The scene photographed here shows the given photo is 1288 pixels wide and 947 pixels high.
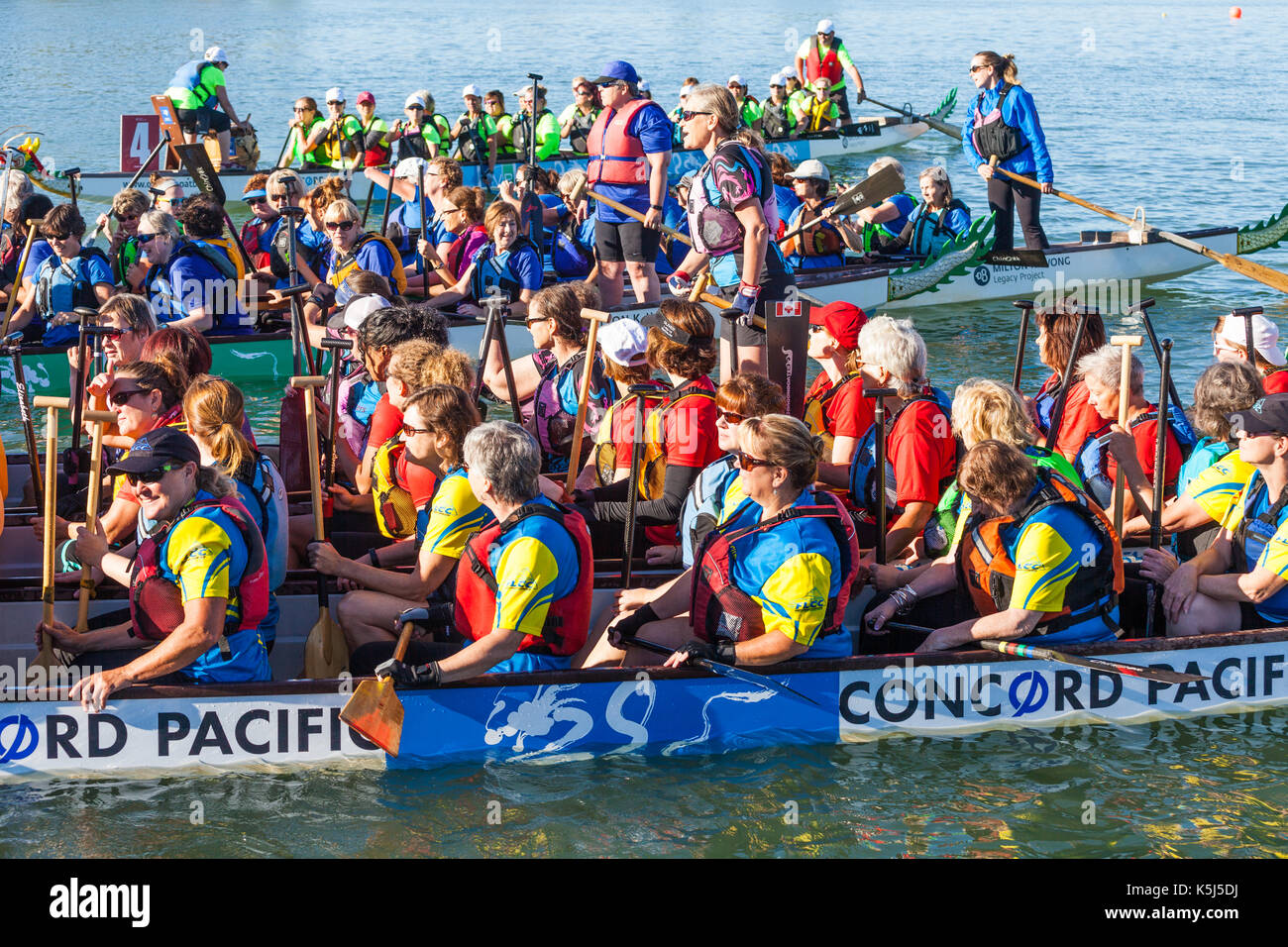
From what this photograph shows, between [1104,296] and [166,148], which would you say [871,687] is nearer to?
[1104,296]

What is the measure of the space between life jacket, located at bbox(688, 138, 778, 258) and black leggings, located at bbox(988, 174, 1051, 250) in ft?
17.1

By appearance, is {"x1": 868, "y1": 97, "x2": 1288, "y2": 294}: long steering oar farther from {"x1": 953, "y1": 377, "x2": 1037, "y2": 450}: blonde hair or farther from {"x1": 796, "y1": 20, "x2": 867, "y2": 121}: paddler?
{"x1": 796, "y1": 20, "x2": 867, "y2": 121}: paddler

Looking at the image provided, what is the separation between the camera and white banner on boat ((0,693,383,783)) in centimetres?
573


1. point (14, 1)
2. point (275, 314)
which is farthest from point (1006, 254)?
point (14, 1)

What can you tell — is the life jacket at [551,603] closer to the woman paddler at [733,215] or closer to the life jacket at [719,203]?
the woman paddler at [733,215]

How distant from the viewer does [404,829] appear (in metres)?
5.87

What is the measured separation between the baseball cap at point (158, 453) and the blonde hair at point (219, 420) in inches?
17.0

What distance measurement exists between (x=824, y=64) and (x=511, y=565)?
58.8ft

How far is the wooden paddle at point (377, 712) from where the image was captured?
5.61m

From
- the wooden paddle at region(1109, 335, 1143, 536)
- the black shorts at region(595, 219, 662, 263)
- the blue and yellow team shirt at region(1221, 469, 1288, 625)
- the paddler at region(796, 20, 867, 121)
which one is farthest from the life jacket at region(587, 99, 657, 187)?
the paddler at region(796, 20, 867, 121)

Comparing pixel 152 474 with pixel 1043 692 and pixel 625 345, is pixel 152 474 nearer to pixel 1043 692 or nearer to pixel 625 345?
pixel 625 345

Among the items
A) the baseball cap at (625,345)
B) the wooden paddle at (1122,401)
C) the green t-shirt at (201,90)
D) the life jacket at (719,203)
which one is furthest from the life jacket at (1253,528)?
the green t-shirt at (201,90)

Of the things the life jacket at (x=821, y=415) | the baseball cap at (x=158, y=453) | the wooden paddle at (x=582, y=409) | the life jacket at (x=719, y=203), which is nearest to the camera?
the baseball cap at (x=158, y=453)

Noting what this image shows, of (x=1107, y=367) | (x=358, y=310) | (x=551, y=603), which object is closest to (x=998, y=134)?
(x=1107, y=367)
